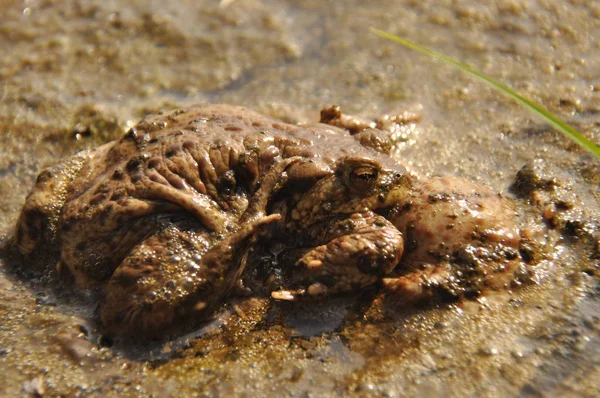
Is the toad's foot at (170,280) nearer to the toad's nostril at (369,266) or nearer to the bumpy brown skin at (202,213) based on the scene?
the bumpy brown skin at (202,213)

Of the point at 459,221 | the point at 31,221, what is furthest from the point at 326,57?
the point at 31,221

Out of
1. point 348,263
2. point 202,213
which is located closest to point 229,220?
point 202,213

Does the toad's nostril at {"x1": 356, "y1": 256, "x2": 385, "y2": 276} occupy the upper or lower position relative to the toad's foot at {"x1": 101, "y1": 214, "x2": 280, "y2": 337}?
upper

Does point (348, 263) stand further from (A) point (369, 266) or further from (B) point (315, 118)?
(B) point (315, 118)

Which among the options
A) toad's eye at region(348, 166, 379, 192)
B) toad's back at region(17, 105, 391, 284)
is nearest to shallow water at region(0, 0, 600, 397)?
toad's back at region(17, 105, 391, 284)

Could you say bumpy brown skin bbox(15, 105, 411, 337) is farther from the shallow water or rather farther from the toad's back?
the shallow water

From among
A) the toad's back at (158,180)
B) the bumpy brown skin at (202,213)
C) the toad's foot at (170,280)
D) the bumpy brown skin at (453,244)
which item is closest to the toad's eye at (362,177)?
the bumpy brown skin at (202,213)

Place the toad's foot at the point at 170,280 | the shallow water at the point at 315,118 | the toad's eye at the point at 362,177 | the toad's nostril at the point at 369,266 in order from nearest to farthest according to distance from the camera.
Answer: the shallow water at the point at 315,118 → the toad's foot at the point at 170,280 → the toad's nostril at the point at 369,266 → the toad's eye at the point at 362,177
